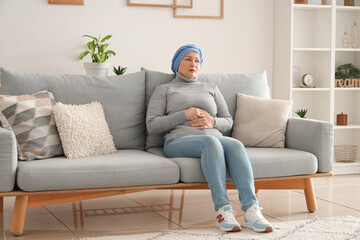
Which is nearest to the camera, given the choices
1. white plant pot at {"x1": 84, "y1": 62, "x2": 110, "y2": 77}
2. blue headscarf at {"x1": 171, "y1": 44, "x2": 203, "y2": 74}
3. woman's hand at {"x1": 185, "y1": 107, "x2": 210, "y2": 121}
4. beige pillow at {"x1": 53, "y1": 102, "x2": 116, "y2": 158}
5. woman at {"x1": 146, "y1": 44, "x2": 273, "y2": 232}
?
Answer: woman at {"x1": 146, "y1": 44, "x2": 273, "y2": 232}

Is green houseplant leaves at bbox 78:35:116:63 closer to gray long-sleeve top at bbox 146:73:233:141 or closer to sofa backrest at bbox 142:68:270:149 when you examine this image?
sofa backrest at bbox 142:68:270:149

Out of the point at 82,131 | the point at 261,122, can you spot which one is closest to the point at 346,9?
the point at 261,122

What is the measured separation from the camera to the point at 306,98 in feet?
17.3

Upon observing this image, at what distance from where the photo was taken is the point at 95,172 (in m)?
2.97

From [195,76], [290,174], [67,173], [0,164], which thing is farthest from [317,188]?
[0,164]

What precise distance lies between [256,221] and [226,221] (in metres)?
Answer: 0.16

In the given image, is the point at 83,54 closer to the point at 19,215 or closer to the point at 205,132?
the point at 205,132

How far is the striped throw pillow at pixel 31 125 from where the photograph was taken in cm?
313

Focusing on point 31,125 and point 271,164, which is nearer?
point 31,125

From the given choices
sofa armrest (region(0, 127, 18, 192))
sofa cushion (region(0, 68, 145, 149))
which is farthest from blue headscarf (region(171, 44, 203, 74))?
sofa armrest (region(0, 127, 18, 192))

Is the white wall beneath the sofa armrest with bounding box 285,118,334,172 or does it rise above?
above

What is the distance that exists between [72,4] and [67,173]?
2022 millimetres

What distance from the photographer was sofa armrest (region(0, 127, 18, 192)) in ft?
9.35

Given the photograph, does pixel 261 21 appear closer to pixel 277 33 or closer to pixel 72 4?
pixel 277 33
